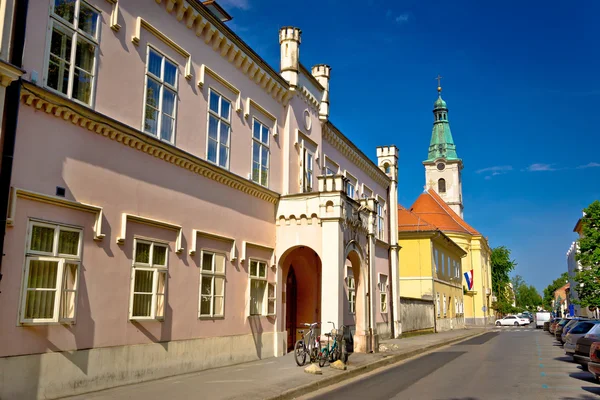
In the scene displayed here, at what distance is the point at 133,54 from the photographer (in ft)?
39.9

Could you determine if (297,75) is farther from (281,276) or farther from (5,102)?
(5,102)

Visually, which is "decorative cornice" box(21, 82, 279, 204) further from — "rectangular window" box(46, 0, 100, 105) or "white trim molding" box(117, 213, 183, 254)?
"white trim molding" box(117, 213, 183, 254)

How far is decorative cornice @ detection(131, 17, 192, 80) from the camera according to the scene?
482 inches

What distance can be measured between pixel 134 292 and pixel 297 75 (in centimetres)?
1100

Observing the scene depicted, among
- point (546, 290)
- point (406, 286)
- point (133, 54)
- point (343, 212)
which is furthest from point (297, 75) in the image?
point (546, 290)

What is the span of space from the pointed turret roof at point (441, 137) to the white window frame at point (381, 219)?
58552 millimetres

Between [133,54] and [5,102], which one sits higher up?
[133,54]

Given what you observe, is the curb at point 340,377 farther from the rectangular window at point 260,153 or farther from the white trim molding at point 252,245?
the rectangular window at point 260,153

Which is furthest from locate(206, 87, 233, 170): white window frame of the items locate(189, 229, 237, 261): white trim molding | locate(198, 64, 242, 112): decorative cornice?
locate(189, 229, 237, 261): white trim molding

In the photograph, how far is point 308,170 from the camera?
21.6m

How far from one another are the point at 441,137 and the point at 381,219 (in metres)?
63.9

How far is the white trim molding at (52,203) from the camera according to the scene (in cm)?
898

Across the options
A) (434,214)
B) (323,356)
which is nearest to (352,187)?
(323,356)

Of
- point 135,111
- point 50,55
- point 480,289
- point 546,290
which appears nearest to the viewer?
point 50,55
